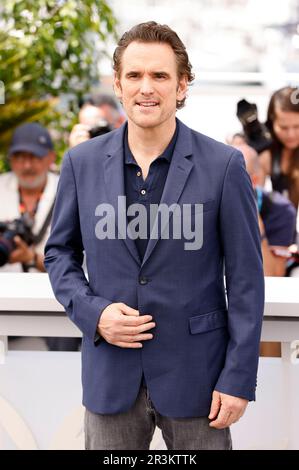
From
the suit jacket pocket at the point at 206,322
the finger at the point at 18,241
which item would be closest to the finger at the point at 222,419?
the suit jacket pocket at the point at 206,322

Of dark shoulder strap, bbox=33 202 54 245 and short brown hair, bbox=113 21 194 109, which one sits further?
dark shoulder strap, bbox=33 202 54 245

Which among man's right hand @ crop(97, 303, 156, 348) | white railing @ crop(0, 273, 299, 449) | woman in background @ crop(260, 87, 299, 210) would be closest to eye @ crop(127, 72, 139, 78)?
man's right hand @ crop(97, 303, 156, 348)

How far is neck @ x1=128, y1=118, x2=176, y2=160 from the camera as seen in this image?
5.45 ft

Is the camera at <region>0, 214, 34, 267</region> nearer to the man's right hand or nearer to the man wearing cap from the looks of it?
the man wearing cap

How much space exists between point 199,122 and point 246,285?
13.9ft

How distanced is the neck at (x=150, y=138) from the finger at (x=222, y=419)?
53cm

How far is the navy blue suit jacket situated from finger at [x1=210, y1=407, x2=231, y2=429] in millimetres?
34

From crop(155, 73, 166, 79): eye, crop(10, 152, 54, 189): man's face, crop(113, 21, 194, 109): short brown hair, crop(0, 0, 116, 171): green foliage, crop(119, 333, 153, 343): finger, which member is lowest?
crop(119, 333, 153, 343): finger

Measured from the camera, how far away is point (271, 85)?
5.75 m

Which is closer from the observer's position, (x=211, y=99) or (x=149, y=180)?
(x=149, y=180)

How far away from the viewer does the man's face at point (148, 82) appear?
62.7 inches

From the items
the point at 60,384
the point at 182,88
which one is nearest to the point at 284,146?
the point at 60,384
